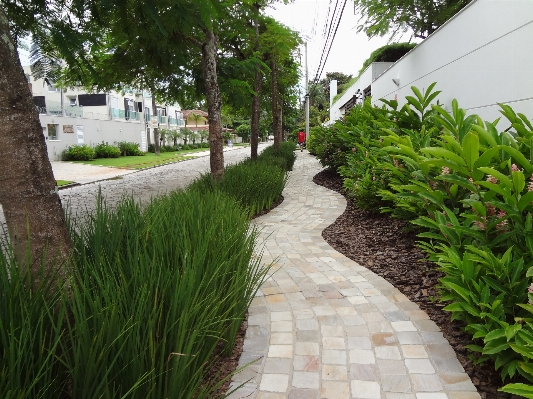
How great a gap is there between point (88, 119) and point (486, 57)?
31.1m

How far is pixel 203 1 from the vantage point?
143 inches

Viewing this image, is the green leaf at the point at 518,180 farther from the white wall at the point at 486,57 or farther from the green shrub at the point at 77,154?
the green shrub at the point at 77,154

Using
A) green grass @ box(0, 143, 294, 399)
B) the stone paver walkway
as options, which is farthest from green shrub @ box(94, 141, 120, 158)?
green grass @ box(0, 143, 294, 399)

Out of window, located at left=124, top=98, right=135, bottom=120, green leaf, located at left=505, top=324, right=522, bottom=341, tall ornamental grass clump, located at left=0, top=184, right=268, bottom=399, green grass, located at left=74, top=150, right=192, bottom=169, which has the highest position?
window, located at left=124, top=98, right=135, bottom=120

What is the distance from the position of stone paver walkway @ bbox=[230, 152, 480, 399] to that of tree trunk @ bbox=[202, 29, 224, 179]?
3574 millimetres

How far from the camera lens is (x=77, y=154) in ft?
88.8

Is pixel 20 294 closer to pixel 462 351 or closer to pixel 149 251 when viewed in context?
pixel 149 251

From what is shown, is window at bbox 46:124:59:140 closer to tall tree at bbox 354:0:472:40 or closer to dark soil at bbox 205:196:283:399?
tall tree at bbox 354:0:472:40

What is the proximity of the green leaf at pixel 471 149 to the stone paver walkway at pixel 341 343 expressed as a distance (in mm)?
1135

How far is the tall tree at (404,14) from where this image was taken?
945cm

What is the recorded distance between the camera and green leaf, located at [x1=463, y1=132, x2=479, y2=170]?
7.38 feet

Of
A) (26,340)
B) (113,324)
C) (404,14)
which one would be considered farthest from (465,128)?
(404,14)

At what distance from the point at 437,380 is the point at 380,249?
230cm

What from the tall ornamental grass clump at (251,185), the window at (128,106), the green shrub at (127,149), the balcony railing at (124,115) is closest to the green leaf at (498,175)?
the tall ornamental grass clump at (251,185)
